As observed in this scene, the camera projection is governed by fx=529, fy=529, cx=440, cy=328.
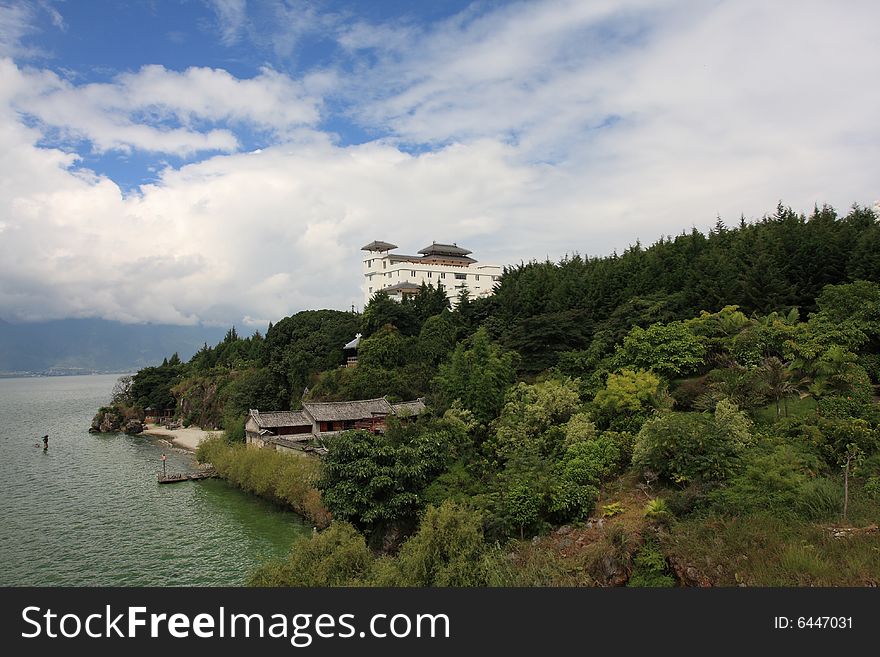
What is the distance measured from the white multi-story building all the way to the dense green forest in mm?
17881

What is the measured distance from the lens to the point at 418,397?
30.3m

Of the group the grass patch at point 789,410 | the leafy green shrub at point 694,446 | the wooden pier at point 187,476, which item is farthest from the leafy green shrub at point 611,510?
the wooden pier at point 187,476

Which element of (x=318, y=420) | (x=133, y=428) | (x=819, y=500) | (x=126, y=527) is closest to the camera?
(x=819, y=500)

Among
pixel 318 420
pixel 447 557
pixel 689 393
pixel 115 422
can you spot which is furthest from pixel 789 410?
pixel 115 422

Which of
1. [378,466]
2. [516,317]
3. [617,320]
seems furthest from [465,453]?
[516,317]

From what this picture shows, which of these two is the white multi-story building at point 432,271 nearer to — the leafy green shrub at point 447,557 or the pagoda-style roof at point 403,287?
the pagoda-style roof at point 403,287

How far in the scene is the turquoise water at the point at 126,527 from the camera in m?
16.7

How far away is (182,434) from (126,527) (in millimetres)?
26736

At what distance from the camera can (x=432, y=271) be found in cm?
5181

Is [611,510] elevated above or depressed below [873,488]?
below

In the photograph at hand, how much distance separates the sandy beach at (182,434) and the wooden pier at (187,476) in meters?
10.2

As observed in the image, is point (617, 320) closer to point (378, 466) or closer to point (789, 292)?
point (789, 292)

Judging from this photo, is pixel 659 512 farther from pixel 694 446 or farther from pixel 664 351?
pixel 664 351

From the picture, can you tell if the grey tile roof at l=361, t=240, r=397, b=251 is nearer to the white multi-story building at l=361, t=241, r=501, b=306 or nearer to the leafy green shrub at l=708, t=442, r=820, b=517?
the white multi-story building at l=361, t=241, r=501, b=306
